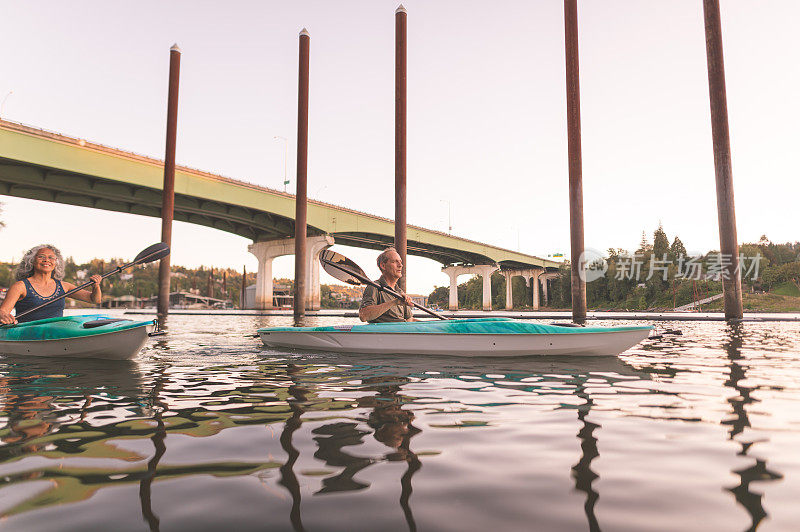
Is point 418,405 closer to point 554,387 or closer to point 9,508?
point 554,387

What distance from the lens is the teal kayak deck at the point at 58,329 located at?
5891 mm

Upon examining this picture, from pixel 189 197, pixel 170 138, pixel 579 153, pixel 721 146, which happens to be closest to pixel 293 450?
pixel 579 153

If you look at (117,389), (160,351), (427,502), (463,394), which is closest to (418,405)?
(463,394)

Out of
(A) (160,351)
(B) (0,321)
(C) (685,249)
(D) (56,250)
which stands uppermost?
(C) (685,249)

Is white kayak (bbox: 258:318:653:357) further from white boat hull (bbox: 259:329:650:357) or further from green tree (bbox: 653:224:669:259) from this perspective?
green tree (bbox: 653:224:669:259)

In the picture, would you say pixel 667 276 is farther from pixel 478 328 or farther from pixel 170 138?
pixel 478 328

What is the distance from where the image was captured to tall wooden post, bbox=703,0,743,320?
14.5 m

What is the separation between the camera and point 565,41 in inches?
623

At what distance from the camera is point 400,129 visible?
16.8 m

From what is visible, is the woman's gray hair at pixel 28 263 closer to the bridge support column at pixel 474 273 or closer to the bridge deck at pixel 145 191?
the bridge deck at pixel 145 191

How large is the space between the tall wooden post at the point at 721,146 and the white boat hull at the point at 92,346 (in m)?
16.0

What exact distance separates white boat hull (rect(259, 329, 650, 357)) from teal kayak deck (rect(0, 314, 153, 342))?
292 cm

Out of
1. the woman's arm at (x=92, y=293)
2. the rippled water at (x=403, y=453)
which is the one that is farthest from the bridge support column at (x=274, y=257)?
the rippled water at (x=403, y=453)

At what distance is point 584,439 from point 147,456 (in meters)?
2.35
